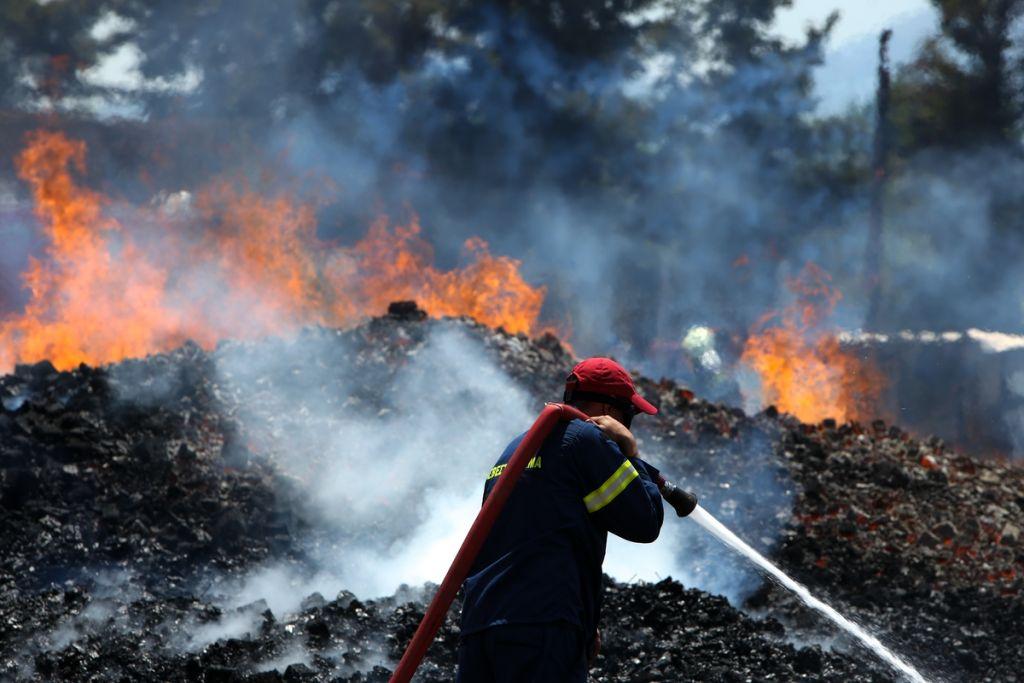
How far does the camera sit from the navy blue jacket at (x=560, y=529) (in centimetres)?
366

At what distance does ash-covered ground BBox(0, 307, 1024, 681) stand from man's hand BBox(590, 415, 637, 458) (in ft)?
9.37

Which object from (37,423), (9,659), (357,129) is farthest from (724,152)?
(9,659)

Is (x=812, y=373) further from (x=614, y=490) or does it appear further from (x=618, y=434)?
(x=614, y=490)

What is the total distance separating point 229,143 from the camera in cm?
2470

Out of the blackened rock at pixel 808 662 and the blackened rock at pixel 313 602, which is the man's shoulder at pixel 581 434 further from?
the blackened rock at pixel 313 602

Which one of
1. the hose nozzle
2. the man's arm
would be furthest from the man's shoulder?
the hose nozzle

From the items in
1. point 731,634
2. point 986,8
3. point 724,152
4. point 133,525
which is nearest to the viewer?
point 731,634

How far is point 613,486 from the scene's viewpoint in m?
3.68

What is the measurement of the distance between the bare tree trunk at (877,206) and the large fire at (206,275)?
811 cm

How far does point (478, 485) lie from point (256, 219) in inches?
593

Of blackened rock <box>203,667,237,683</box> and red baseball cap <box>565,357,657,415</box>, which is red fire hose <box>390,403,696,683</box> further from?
blackened rock <box>203,667,237,683</box>

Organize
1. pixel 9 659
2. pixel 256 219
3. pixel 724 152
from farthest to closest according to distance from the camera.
Result: pixel 724 152 < pixel 256 219 < pixel 9 659

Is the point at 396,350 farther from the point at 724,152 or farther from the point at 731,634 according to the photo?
the point at 724,152

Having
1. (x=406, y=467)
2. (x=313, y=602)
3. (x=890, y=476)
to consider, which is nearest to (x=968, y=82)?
(x=890, y=476)
